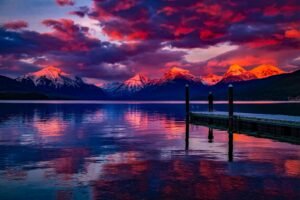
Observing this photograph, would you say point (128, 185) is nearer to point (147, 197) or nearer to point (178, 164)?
point (147, 197)

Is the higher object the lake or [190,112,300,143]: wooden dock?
[190,112,300,143]: wooden dock

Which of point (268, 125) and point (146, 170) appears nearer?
point (146, 170)

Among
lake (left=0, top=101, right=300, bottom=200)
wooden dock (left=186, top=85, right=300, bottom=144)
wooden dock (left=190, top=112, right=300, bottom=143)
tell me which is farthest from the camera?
wooden dock (left=186, top=85, right=300, bottom=144)

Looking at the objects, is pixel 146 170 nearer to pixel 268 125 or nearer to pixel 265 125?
pixel 268 125

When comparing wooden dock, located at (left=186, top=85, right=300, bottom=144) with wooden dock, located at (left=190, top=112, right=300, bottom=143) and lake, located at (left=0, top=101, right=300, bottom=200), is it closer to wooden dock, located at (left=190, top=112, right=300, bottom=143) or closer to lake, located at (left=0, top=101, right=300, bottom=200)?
wooden dock, located at (left=190, top=112, right=300, bottom=143)

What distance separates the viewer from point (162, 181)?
23.6 metres

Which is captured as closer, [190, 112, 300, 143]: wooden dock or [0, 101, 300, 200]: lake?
[0, 101, 300, 200]: lake

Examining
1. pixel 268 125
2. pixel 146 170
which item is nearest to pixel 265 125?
pixel 268 125

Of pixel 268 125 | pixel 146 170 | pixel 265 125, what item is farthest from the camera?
pixel 265 125

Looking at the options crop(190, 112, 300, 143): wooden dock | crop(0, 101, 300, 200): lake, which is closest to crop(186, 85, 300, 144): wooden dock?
crop(190, 112, 300, 143): wooden dock

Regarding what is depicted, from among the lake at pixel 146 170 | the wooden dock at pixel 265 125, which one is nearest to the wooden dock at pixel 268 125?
the wooden dock at pixel 265 125

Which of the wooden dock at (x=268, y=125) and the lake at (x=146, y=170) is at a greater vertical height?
the wooden dock at (x=268, y=125)

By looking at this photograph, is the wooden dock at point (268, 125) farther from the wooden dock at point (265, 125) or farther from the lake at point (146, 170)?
the lake at point (146, 170)

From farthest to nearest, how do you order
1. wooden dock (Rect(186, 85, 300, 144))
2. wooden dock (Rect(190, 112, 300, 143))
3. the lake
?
wooden dock (Rect(186, 85, 300, 144)), wooden dock (Rect(190, 112, 300, 143)), the lake
